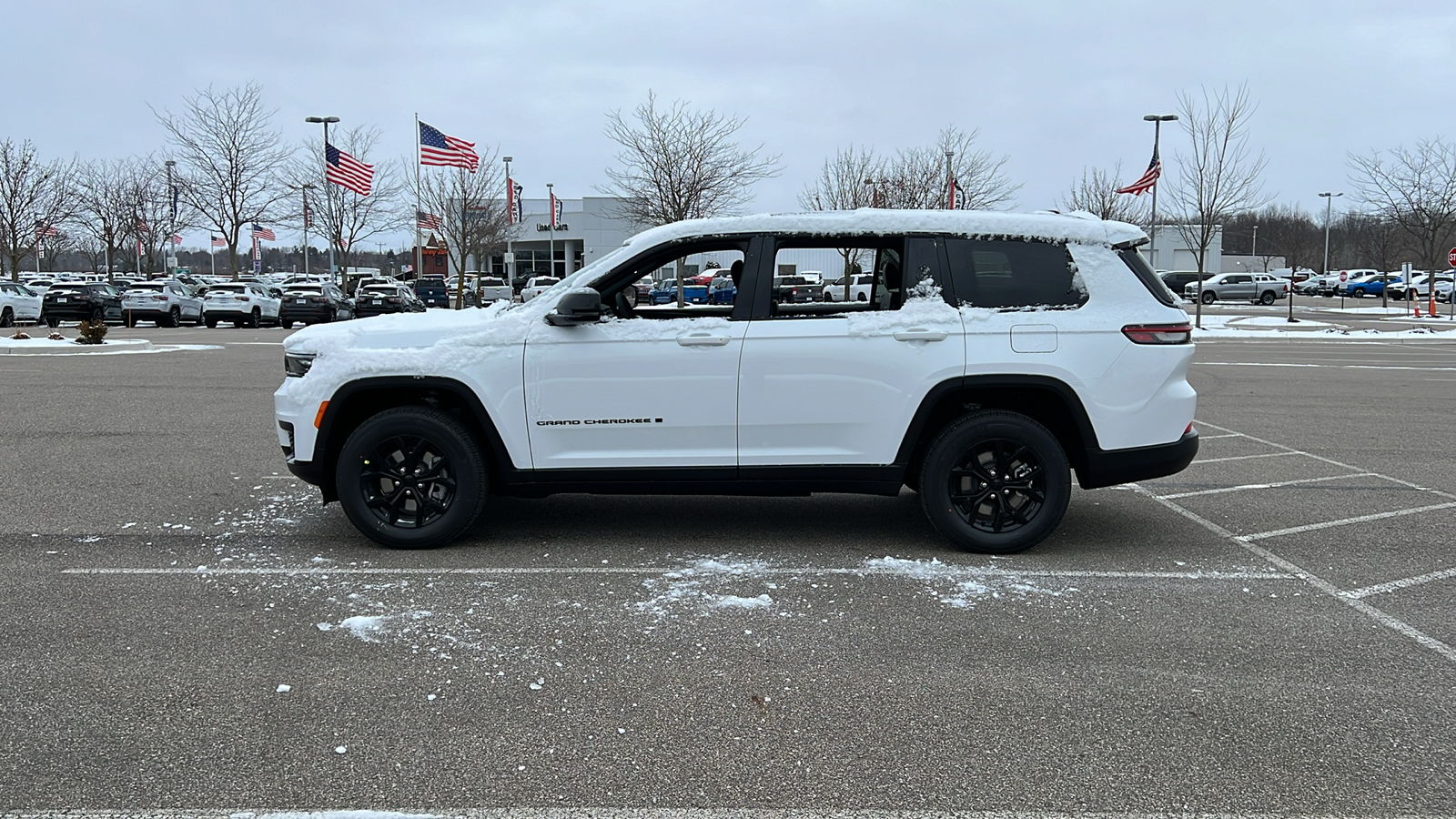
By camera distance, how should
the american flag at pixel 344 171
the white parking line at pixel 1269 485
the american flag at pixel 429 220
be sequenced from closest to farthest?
the white parking line at pixel 1269 485 → the american flag at pixel 344 171 → the american flag at pixel 429 220

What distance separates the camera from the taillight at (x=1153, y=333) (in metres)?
5.71

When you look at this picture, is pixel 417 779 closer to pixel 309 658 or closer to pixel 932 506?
pixel 309 658

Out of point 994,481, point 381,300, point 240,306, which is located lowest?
point 994,481

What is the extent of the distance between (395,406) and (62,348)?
63.0ft

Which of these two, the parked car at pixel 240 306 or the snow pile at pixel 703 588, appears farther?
the parked car at pixel 240 306

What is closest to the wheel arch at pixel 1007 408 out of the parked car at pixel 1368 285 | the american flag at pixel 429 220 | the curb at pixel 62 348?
the curb at pixel 62 348

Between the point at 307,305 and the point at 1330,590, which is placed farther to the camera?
the point at 307,305

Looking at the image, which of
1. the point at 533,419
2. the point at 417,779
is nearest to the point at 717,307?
the point at 533,419

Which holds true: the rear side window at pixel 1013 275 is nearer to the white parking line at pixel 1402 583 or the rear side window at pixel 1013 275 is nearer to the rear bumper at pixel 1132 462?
the rear bumper at pixel 1132 462

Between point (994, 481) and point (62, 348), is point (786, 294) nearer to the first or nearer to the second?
point (994, 481)

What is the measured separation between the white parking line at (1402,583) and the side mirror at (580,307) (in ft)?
12.8

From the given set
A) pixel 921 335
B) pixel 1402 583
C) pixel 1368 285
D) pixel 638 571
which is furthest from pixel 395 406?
pixel 1368 285

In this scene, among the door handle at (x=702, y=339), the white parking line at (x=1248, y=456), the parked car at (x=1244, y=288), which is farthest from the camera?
the parked car at (x=1244, y=288)

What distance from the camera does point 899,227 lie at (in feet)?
18.9
